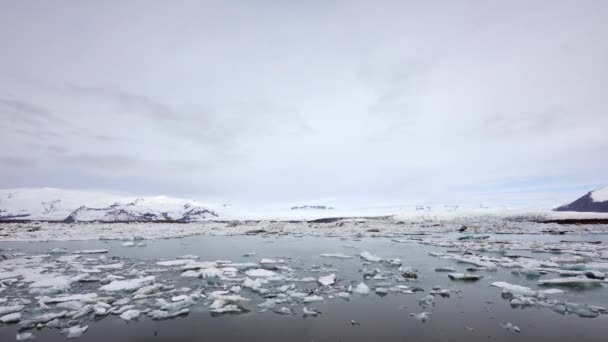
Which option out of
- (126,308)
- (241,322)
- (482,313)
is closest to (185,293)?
(126,308)

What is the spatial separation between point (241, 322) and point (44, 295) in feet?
14.6

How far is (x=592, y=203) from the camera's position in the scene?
64.8 metres

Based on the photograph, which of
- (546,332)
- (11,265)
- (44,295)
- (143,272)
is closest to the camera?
(546,332)

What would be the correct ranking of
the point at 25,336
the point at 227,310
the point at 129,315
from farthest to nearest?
the point at 227,310, the point at 129,315, the point at 25,336

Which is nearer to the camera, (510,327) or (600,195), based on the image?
(510,327)

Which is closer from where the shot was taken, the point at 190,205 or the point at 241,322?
the point at 241,322

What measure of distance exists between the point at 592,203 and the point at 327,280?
79.2m

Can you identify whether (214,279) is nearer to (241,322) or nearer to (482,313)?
(241,322)

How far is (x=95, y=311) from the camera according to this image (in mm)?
5586

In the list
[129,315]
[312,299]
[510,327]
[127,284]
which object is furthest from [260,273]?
[510,327]

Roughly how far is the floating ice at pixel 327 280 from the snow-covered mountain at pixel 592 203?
74495 mm

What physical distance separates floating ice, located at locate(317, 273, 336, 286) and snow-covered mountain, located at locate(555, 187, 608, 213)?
244 ft

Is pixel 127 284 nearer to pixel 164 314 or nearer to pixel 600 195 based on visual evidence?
pixel 164 314

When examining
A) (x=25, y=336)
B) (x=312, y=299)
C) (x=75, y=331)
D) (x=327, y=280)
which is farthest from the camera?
(x=327, y=280)
